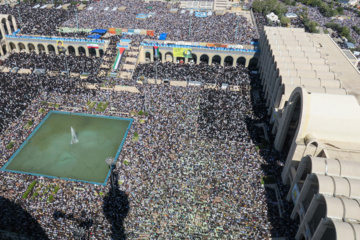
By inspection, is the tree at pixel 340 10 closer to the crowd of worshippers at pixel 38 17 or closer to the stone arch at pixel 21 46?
the crowd of worshippers at pixel 38 17

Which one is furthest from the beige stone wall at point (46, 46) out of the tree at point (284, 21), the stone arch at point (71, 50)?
the tree at point (284, 21)

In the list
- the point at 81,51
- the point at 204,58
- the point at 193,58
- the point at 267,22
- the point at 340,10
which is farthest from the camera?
the point at 340,10

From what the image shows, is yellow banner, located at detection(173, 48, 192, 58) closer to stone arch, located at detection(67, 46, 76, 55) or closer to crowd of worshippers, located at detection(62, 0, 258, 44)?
crowd of worshippers, located at detection(62, 0, 258, 44)

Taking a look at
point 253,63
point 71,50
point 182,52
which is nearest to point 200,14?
point 182,52

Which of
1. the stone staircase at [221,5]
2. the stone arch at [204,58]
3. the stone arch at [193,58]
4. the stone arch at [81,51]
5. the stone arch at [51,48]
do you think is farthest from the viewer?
the stone staircase at [221,5]

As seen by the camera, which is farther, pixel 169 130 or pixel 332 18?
pixel 332 18

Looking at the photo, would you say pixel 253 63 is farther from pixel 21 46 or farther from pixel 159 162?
pixel 21 46

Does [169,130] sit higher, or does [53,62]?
[53,62]

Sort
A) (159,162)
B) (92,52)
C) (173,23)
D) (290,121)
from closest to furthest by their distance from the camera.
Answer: (159,162) < (290,121) < (92,52) < (173,23)
